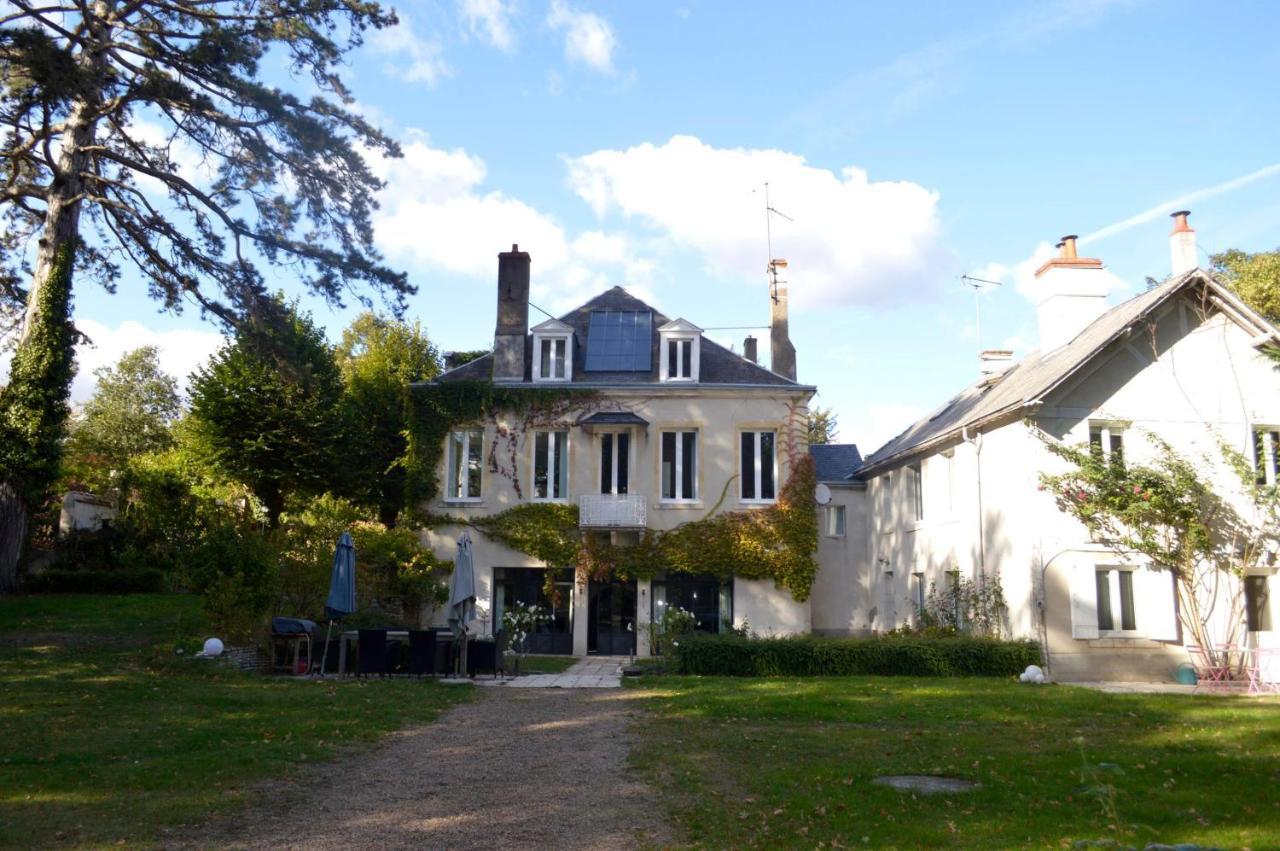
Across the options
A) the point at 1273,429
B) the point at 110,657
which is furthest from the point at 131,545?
the point at 1273,429

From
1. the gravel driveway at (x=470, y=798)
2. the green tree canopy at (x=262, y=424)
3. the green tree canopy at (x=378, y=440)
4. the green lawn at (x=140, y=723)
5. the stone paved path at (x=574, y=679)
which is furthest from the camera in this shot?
the green tree canopy at (x=378, y=440)

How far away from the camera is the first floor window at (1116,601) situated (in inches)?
760

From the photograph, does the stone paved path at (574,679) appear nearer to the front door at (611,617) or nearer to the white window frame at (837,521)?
the front door at (611,617)

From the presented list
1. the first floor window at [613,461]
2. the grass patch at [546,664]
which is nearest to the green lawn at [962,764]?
the grass patch at [546,664]

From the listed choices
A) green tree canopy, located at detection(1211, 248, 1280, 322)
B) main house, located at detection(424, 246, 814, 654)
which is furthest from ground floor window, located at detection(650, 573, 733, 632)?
green tree canopy, located at detection(1211, 248, 1280, 322)

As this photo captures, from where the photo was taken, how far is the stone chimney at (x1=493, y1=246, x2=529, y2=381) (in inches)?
1072

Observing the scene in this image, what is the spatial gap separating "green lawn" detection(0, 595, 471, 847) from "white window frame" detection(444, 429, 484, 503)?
27.5ft

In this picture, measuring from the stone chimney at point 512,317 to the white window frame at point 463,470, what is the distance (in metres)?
1.77

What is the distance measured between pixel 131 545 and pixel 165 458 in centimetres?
574

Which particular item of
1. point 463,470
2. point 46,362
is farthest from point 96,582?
point 463,470

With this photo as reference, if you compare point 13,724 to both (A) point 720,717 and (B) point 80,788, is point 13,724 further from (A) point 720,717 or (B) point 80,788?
(A) point 720,717

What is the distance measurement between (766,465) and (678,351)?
4037 millimetres

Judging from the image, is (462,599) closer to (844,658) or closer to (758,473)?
(844,658)

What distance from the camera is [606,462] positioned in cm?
2672
